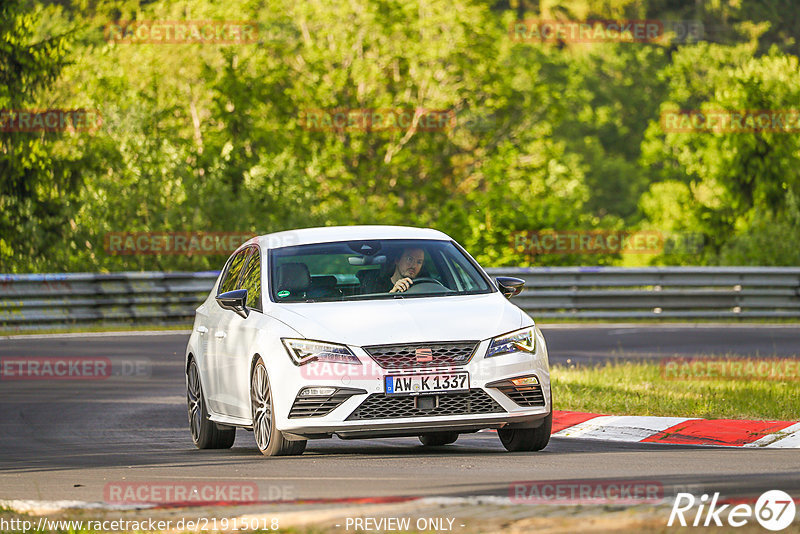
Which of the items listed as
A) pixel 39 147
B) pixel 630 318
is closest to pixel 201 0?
pixel 39 147

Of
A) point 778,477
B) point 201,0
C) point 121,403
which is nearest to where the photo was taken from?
point 778,477

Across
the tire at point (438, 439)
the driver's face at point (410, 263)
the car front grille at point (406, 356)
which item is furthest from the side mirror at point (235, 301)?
the tire at point (438, 439)

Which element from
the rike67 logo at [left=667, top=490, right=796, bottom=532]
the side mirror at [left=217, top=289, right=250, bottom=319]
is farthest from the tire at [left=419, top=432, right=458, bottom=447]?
the rike67 logo at [left=667, top=490, right=796, bottom=532]

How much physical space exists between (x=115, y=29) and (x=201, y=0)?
4.54 m

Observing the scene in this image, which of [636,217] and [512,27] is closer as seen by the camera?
[512,27]

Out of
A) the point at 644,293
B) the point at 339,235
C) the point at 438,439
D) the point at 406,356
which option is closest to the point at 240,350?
the point at 339,235

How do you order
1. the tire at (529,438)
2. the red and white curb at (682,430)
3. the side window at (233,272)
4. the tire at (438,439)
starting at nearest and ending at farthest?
the tire at (529,438) < the red and white curb at (682,430) < the tire at (438,439) < the side window at (233,272)

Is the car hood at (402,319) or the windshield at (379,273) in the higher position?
the windshield at (379,273)

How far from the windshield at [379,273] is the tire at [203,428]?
1349 millimetres

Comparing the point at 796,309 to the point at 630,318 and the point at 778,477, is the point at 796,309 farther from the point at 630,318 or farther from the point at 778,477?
the point at 778,477

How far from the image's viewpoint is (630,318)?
2861cm

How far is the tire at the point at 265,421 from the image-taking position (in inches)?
384

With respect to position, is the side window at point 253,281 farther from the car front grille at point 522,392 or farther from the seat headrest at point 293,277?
the car front grille at point 522,392

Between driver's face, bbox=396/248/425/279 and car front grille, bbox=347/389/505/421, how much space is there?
55.4 inches
